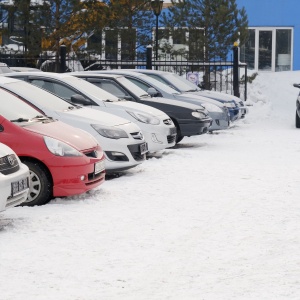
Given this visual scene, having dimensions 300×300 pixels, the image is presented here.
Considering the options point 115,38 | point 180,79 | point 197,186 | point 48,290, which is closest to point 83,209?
point 197,186

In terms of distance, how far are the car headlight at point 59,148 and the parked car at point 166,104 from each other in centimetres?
641

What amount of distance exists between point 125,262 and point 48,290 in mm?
1095

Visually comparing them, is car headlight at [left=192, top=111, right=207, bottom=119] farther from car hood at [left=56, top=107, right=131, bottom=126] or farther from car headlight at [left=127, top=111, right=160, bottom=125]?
car hood at [left=56, top=107, right=131, bottom=126]

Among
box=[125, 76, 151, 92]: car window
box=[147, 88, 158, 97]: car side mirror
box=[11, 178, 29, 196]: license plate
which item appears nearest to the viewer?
box=[11, 178, 29, 196]: license plate

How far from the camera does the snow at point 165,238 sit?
23.4ft

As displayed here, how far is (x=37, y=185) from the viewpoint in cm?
1095

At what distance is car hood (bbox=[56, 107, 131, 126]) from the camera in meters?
13.1

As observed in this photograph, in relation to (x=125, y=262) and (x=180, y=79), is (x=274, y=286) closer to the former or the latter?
(x=125, y=262)

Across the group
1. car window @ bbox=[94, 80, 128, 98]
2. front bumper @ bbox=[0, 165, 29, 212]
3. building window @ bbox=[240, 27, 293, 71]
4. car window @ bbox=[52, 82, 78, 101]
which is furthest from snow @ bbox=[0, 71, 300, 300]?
building window @ bbox=[240, 27, 293, 71]

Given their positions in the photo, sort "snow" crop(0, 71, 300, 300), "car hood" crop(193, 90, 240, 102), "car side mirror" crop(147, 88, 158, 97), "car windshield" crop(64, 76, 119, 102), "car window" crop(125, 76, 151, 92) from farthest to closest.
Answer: "car hood" crop(193, 90, 240, 102) < "car window" crop(125, 76, 151, 92) < "car side mirror" crop(147, 88, 158, 97) < "car windshield" crop(64, 76, 119, 102) < "snow" crop(0, 71, 300, 300)

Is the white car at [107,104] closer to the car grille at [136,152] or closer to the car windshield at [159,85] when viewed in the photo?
the car grille at [136,152]

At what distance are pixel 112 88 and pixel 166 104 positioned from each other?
1096 millimetres

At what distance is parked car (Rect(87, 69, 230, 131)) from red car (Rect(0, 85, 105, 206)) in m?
7.83

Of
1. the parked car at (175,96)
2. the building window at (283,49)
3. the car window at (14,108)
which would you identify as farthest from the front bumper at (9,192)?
the building window at (283,49)
